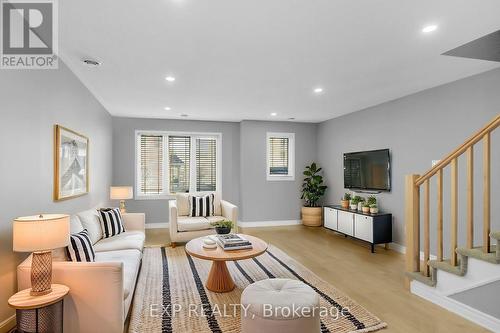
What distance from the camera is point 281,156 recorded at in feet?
23.7

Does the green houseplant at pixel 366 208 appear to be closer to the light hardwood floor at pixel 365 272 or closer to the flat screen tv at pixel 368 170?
the flat screen tv at pixel 368 170

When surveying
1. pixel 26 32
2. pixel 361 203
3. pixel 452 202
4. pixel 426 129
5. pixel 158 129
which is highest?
pixel 26 32

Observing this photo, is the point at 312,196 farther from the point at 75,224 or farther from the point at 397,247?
the point at 75,224

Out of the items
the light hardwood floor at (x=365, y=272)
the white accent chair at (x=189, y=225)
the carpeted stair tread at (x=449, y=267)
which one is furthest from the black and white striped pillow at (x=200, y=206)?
the carpeted stair tread at (x=449, y=267)

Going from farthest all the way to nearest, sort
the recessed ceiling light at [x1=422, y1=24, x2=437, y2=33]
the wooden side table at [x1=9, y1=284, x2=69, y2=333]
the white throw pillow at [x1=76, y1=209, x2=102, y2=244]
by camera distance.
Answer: the white throw pillow at [x1=76, y1=209, x2=102, y2=244] < the recessed ceiling light at [x1=422, y1=24, x2=437, y2=33] < the wooden side table at [x1=9, y1=284, x2=69, y2=333]

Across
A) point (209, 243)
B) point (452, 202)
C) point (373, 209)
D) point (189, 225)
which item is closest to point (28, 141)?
point (209, 243)

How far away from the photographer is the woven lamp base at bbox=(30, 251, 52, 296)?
196cm

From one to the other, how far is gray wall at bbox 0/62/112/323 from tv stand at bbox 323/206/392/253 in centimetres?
431

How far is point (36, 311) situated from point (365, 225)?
14.7 feet

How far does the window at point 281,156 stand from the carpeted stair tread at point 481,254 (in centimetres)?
457

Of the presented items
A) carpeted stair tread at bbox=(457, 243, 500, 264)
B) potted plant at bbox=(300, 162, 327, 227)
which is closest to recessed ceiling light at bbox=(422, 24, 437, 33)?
carpeted stair tread at bbox=(457, 243, 500, 264)

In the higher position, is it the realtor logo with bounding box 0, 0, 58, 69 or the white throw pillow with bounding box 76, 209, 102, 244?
the realtor logo with bounding box 0, 0, 58, 69

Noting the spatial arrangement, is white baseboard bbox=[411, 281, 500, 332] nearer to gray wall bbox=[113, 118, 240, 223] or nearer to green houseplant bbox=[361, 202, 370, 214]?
green houseplant bbox=[361, 202, 370, 214]

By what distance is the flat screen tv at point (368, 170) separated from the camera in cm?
500
